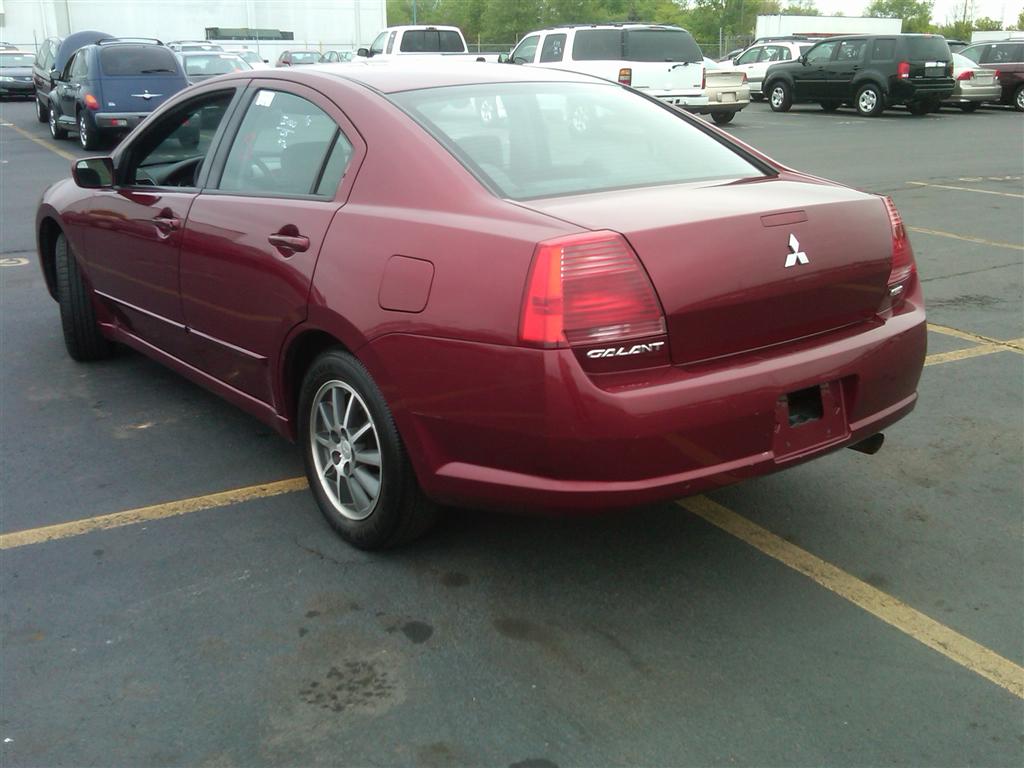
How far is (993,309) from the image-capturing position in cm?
707

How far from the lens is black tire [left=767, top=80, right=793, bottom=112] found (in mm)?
26422

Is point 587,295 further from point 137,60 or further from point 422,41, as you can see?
point 422,41

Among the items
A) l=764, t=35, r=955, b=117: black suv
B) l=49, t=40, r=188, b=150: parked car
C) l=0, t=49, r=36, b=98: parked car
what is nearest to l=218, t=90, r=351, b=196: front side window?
l=49, t=40, r=188, b=150: parked car

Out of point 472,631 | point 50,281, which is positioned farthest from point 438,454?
point 50,281

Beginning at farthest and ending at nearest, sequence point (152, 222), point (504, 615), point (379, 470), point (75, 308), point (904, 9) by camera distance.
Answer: point (904, 9) → point (75, 308) → point (152, 222) → point (379, 470) → point (504, 615)

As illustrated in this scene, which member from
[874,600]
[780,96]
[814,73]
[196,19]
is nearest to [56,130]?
[780,96]

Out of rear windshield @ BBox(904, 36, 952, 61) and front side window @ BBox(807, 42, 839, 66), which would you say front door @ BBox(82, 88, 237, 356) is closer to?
rear windshield @ BBox(904, 36, 952, 61)

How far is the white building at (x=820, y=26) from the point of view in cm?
5291

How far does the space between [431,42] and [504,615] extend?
24019 mm

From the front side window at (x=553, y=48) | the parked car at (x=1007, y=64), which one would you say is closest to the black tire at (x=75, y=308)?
the front side window at (x=553, y=48)

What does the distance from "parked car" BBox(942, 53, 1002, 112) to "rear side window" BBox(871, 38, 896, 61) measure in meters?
1.84

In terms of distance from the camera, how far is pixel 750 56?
30453mm

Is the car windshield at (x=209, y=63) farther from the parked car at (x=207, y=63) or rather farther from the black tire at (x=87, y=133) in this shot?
the black tire at (x=87, y=133)

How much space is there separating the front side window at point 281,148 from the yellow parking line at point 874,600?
1.87 m
